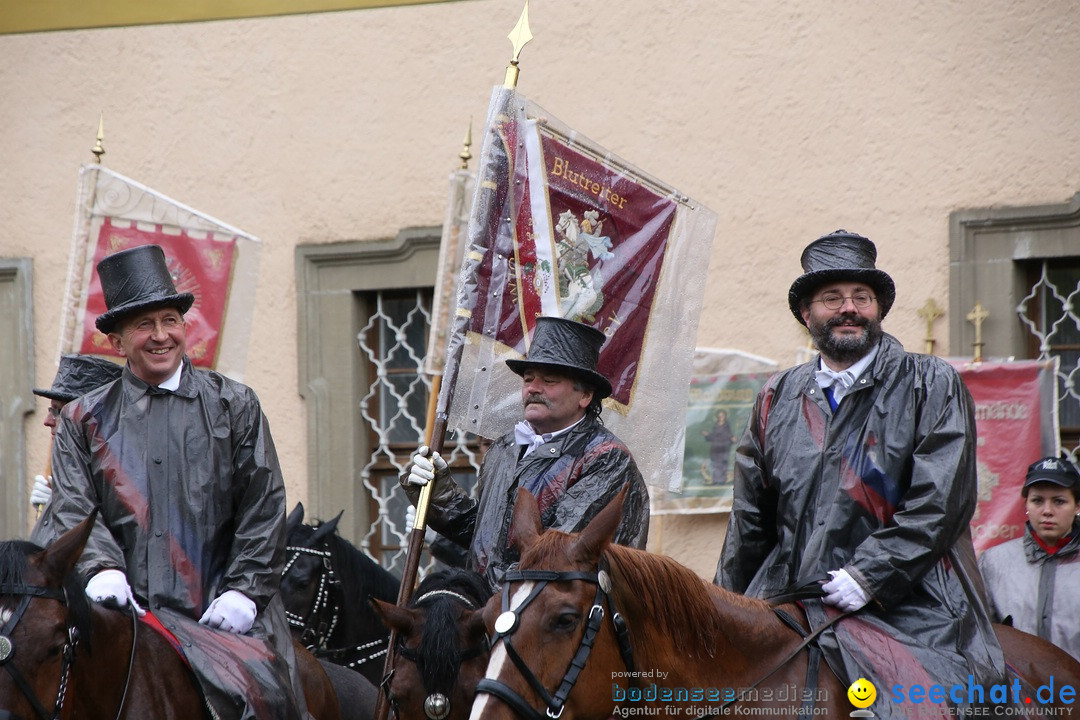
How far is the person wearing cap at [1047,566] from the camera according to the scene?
6836 millimetres

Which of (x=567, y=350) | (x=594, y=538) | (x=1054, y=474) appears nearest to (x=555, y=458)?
(x=567, y=350)

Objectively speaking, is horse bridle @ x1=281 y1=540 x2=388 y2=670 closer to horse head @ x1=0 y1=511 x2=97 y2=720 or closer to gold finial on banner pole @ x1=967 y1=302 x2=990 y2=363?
horse head @ x1=0 y1=511 x2=97 y2=720

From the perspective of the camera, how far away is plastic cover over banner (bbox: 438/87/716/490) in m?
6.06

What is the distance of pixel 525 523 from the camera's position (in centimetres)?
418

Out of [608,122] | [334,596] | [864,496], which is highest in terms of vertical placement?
[608,122]

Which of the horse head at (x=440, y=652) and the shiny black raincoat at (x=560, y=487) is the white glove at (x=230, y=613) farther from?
the shiny black raincoat at (x=560, y=487)

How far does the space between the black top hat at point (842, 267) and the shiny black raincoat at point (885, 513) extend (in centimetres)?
19

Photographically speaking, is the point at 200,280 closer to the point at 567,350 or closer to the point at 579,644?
the point at 567,350

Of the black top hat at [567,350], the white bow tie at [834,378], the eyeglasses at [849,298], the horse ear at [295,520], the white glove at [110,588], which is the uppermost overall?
the eyeglasses at [849,298]

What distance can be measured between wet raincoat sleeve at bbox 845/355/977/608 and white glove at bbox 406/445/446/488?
187 centimetres

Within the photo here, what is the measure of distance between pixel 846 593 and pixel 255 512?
7.03 feet

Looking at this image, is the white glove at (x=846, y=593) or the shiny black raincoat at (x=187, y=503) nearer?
the white glove at (x=846, y=593)

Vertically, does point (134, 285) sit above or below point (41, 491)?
above

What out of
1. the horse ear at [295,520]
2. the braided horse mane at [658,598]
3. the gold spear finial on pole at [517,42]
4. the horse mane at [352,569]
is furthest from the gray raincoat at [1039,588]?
the horse ear at [295,520]
